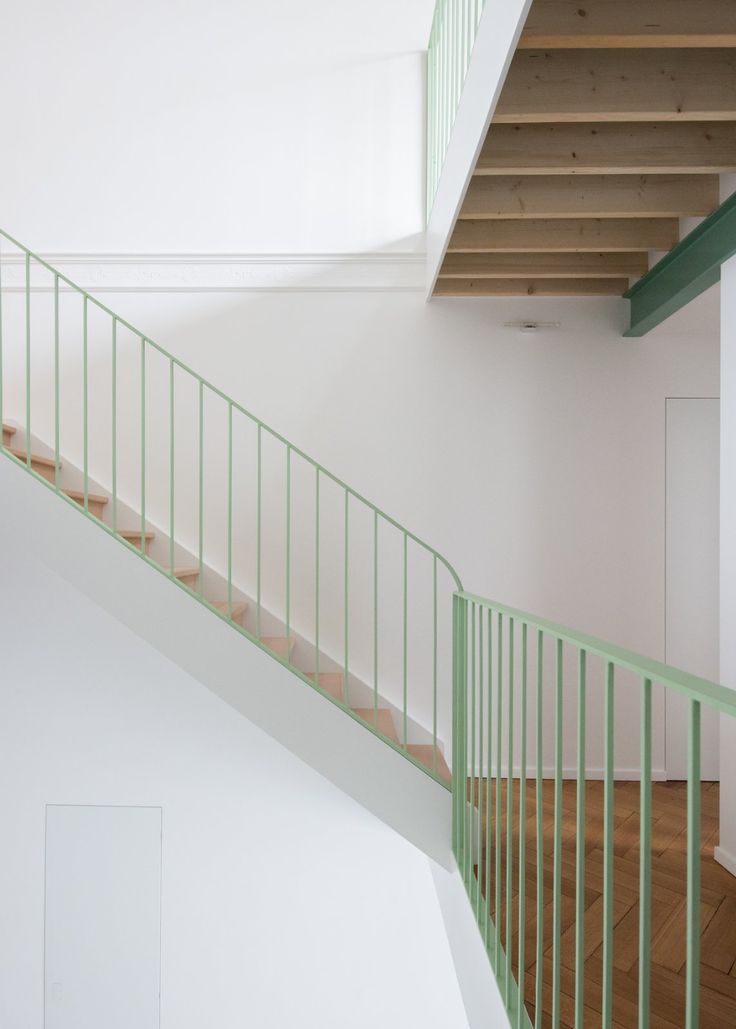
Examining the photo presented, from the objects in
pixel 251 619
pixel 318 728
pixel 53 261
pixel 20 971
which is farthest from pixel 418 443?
pixel 20 971

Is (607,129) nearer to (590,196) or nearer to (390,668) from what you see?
(590,196)

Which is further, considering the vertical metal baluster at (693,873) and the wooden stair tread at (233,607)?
the wooden stair tread at (233,607)

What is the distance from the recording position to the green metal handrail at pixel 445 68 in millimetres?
2238

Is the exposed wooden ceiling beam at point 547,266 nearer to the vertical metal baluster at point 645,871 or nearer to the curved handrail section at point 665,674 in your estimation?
the curved handrail section at point 665,674

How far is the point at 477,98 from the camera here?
2027mm

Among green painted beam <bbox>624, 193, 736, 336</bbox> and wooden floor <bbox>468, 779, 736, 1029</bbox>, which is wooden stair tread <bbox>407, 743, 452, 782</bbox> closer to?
wooden floor <bbox>468, 779, 736, 1029</bbox>

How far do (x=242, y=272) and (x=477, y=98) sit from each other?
80.6 inches

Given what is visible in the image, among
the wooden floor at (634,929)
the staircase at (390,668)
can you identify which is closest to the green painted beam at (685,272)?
the staircase at (390,668)

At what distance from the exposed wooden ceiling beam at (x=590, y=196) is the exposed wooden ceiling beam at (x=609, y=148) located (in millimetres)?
293

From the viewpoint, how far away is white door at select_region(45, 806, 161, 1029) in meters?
3.32

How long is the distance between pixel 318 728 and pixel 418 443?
1.77 meters

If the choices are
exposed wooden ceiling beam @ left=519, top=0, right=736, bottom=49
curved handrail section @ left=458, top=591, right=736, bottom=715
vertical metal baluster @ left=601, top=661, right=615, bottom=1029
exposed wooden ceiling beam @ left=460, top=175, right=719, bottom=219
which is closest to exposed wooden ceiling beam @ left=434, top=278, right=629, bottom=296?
exposed wooden ceiling beam @ left=460, top=175, right=719, bottom=219

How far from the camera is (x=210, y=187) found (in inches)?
150

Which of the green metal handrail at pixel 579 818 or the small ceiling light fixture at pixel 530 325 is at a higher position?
the small ceiling light fixture at pixel 530 325
